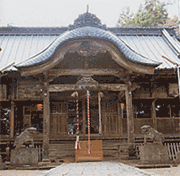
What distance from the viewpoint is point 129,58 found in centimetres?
968

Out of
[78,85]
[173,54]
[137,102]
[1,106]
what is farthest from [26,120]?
[173,54]

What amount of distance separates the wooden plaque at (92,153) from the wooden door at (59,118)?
6.79 ft

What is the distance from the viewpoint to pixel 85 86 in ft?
33.3

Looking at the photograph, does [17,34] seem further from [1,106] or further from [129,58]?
[129,58]

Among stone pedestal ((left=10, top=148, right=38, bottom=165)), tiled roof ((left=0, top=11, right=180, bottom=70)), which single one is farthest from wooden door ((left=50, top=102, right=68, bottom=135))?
stone pedestal ((left=10, top=148, right=38, bottom=165))

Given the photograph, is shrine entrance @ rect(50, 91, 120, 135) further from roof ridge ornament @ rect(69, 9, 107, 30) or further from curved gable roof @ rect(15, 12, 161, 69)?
roof ridge ornament @ rect(69, 9, 107, 30)

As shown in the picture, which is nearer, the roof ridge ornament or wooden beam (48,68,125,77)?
the roof ridge ornament

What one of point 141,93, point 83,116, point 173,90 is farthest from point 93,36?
point 173,90

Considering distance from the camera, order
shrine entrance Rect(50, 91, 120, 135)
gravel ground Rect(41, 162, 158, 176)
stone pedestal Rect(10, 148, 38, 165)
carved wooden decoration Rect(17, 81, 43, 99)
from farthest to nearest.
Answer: shrine entrance Rect(50, 91, 120, 135), carved wooden decoration Rect(17, 81, 43, 99), stone pedestal Rect(10, 148, 38, 165), gravel ground Rect(41, 162, 158, 176)

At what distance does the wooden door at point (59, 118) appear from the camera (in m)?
12.5

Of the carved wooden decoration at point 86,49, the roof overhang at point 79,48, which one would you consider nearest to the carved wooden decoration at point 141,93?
the roof overhang at point 79,48

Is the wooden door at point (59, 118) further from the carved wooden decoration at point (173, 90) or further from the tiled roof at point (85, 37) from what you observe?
the carved wooden decoration at point (173, 90)

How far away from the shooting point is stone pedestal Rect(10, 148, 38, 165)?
8.70 meters

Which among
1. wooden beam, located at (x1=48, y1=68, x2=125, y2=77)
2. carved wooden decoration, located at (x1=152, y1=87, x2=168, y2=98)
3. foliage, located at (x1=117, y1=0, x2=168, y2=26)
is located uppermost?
foliage, located at (x1=117, y1=0, x2=168, y2=26)
